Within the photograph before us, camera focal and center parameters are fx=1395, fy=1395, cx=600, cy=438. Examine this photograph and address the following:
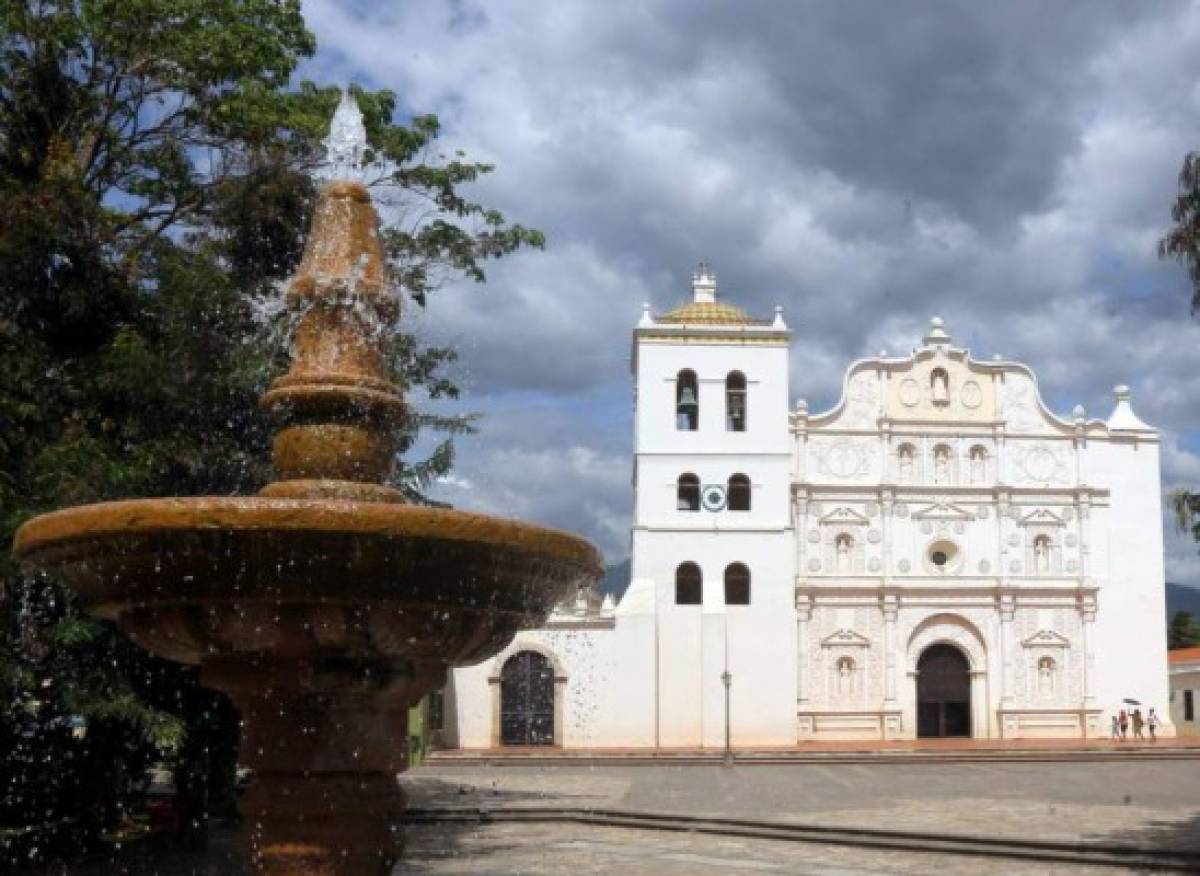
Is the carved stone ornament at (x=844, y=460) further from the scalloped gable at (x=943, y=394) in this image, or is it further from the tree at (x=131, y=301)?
the tree at (x=131, y=301)

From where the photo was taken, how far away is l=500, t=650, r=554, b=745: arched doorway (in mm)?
32062

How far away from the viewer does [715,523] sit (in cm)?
3325

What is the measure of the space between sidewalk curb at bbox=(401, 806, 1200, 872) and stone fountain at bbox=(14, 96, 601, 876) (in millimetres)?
8186

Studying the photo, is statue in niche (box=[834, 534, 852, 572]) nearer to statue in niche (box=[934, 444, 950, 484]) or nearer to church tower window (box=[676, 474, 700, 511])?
statue in niche (box=[934, 444, 950, 484])

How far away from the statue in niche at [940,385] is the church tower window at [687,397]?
621 centimetres

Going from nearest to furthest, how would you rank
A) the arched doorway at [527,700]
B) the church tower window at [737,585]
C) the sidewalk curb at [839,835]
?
the sidewalk curb at [839,835] → the arched doorway at [527,700] → the church tower window at [737,585]

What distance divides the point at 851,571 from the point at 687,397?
19.6ft

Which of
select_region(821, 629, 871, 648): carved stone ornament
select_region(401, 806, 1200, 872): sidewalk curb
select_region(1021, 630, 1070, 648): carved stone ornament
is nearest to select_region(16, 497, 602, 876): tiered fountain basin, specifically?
select_region(401, 806, 1200, 872): sidewalk curb

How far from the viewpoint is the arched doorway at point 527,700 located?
3206 cm

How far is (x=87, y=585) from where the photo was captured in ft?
16.5

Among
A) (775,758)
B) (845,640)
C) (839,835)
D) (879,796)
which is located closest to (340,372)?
(839,835)

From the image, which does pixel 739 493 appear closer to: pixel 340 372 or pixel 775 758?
pixel 775 758

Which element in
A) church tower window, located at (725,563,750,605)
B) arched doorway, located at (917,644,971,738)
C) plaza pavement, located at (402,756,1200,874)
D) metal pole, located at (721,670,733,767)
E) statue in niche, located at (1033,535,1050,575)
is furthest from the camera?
statue in niche, located at (1033,535,1050,575)

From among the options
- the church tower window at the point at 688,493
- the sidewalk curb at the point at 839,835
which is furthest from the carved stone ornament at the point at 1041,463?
the sidewalk curb at the point at 839,835
